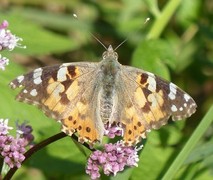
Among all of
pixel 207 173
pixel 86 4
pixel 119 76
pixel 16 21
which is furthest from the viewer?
pixel 86 4

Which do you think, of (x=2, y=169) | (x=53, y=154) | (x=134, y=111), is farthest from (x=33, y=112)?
(x=134, y=111)

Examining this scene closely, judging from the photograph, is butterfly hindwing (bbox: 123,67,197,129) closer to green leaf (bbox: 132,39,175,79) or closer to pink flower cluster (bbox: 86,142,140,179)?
pink flower cluster (bbox: 86,142,140,179)

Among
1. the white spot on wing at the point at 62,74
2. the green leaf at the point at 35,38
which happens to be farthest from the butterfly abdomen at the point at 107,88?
the green leaf at the point at 35,38

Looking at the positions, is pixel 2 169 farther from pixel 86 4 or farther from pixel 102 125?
pixel 86 4

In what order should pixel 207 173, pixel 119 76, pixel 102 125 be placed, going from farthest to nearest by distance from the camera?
pixel 207 173 → pixel 119 76 → pixel 102 125

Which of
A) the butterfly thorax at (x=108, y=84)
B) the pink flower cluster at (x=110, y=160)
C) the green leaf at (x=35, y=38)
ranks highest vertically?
the green leaf at (x=35, y=38)

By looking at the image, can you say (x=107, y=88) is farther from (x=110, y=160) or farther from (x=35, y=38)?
(x=35, y=38)

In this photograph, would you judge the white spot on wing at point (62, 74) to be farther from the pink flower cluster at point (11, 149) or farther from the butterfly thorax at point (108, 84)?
the pink flower cluster at point (11, 149)
